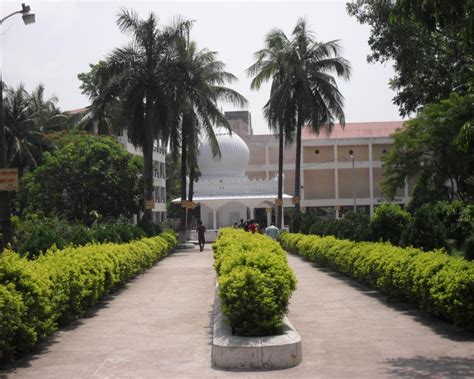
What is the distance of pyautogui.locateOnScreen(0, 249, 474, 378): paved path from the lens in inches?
287

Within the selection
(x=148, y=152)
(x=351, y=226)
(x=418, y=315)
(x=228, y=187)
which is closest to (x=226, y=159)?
(x=228, y=187)

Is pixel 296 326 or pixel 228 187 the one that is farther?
pixel 228 187

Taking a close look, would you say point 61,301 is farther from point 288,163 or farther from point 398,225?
point 288,163

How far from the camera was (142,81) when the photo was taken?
102 ft

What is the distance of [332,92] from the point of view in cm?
3459

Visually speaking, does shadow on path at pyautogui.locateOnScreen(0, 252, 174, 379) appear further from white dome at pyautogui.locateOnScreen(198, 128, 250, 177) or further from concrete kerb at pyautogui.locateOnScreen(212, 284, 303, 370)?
white dome at pyautogui.locateOnScreen(198, 128, 250, 177)

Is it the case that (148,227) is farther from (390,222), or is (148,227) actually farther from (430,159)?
(430,159)

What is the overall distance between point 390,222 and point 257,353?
10.4 metres

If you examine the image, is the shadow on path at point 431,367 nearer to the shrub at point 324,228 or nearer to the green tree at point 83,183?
the shrub at point 324,228

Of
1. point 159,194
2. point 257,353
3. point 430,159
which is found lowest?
point 257,353

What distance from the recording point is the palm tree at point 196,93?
31.8 metres

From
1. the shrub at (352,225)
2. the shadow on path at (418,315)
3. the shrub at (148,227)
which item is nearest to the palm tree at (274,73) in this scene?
the shrub at (148,227)

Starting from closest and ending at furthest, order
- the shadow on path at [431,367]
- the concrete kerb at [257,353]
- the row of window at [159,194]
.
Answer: the shadow on path at [431,367] → the concrete kerb at [257,353] → the row of window at [159,194]

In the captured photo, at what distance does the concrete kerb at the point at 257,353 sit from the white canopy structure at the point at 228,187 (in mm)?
38706
